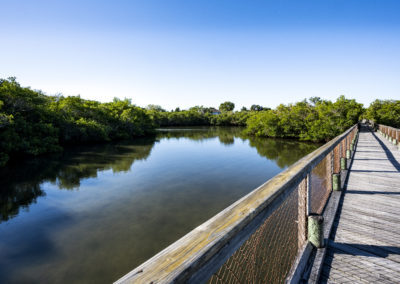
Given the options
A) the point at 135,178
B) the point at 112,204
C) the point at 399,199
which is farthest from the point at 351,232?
the point at 135,178

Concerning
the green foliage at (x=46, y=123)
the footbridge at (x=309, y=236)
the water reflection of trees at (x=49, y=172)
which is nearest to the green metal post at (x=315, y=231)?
the footbridge at (x=309, y=236)

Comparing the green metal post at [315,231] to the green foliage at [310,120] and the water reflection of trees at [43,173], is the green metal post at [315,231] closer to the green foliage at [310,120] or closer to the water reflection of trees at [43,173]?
the water reflection of trees at [43,173]

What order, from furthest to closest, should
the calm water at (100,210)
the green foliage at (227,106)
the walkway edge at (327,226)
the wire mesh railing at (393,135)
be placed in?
the green foliage at (227,106) → the wire mesh railing at (393,135) → the calm water at (100,210) → the walkway edge at (327,226)

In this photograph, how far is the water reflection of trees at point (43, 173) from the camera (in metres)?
9.91

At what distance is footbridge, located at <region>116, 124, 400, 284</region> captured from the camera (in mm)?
707

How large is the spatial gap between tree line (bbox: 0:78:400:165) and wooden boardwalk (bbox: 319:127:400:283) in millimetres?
19976

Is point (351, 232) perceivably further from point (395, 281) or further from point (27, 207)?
point (27, 207)

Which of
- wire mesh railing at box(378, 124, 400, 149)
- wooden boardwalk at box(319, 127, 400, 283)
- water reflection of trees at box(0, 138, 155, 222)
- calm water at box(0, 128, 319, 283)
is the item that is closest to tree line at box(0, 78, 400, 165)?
water reflection of trees at box(0, 138, 155, 222)

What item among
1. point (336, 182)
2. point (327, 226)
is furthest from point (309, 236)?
point (336, 182)

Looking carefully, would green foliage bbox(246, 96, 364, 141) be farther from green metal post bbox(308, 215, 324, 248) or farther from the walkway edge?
green metal post bbox(308, 215, 324, 248)

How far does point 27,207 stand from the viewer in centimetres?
916

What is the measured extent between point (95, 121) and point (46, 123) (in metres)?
7.97

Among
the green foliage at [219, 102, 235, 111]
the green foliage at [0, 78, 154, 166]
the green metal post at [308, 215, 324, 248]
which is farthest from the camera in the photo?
the green foliage at [219, 102, 235, 111]

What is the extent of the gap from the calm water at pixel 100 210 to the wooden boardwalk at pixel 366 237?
4.99 m
